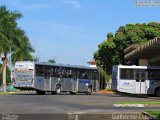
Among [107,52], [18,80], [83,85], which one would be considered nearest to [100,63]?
[107,52]

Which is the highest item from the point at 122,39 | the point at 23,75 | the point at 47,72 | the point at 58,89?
the point at 122,39

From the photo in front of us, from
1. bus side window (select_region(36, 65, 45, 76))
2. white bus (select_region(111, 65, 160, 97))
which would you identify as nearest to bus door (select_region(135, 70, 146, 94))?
white bus (select_region(111, 65, 160, 97))

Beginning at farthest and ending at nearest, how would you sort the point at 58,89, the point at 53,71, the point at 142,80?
1. the point at 58,89
2. the point at 53,71
3. the point at 142,80

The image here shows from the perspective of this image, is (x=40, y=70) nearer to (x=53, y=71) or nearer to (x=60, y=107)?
(x=53, y=71)

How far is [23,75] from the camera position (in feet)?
136

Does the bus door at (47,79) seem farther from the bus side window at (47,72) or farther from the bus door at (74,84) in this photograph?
the bus door at (74,84)

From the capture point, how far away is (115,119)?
1642cm

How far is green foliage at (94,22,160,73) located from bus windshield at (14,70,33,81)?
21.5m

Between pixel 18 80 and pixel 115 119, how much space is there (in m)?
25.9

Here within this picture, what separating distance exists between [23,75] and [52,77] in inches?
106

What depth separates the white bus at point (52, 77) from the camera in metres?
41.1

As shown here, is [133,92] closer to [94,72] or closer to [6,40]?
[94,72]

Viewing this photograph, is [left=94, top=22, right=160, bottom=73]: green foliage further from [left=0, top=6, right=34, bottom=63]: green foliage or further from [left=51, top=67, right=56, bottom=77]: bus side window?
[left=51, top=67, right=56, bottom=77]: bus side window

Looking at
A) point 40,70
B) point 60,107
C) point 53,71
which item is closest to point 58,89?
point 53,71
